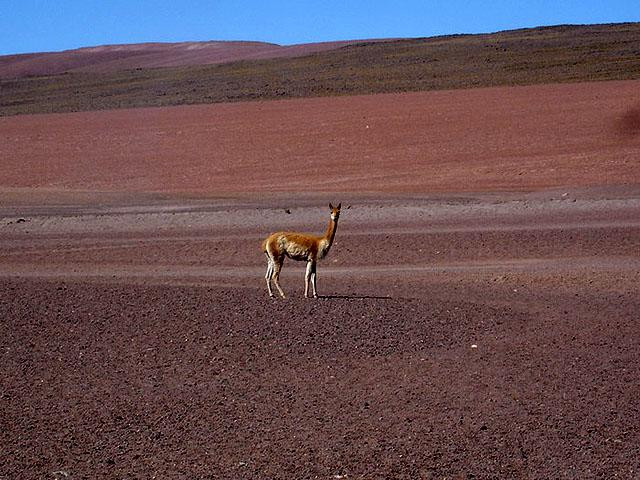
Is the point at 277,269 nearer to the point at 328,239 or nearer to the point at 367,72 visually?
the point at 328,239

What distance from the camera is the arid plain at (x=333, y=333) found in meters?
8.27

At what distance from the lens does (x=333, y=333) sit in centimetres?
1151

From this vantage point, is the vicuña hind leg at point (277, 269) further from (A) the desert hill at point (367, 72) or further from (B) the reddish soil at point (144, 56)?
(B) the reddish soil at point (144, 56)

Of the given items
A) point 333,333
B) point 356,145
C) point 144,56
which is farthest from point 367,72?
point 333,333

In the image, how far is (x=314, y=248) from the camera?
12.8 meters

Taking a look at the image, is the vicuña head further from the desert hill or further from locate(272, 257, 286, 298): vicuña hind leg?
the desert hill

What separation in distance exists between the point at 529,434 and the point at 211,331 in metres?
4.27

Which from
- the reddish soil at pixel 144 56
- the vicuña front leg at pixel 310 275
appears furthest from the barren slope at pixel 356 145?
the reddish soil at pixel 144 56

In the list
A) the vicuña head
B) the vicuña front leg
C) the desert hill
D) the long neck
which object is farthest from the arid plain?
the desert hill

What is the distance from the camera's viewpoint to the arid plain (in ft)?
27.1

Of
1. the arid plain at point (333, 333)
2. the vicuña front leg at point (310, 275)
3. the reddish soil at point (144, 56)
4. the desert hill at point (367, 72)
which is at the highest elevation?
the reddish soil at point (144, 56)

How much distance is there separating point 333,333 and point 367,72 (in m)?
54.6

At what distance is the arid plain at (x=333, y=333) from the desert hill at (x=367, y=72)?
27.7m

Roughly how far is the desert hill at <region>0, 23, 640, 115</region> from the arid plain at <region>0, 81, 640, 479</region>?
90.9ft
